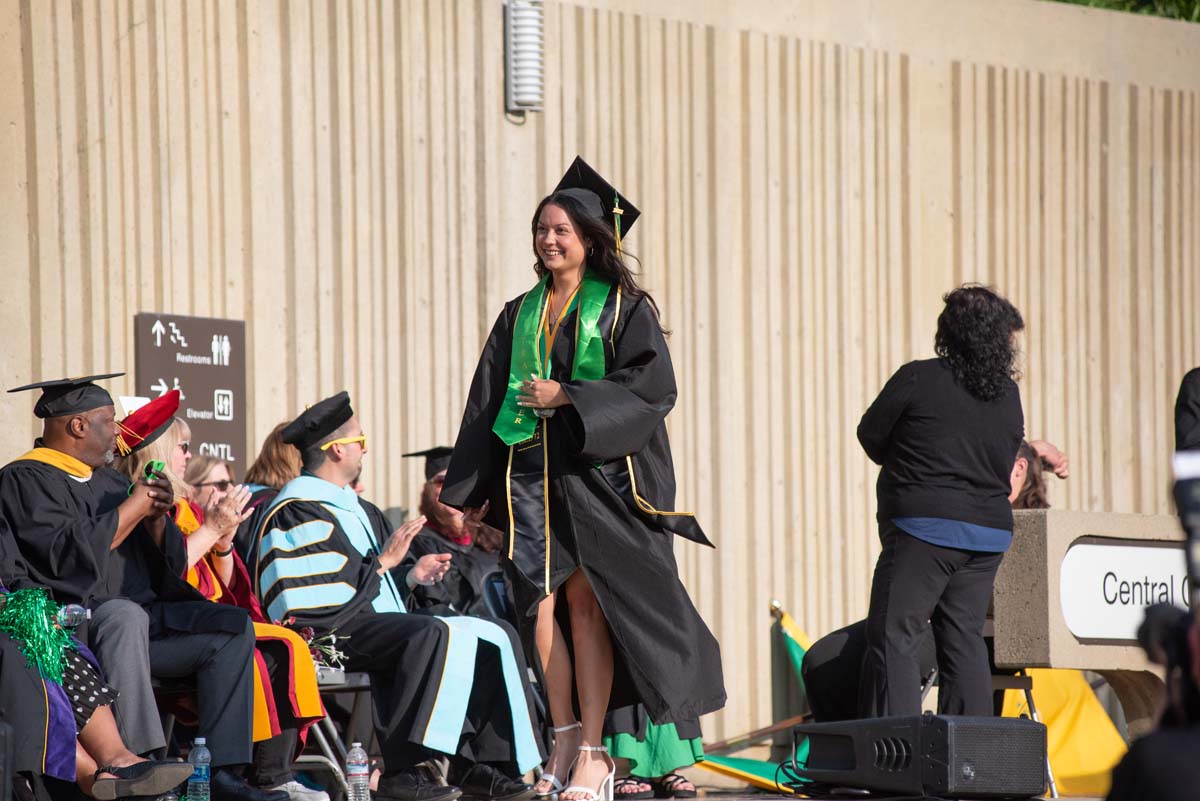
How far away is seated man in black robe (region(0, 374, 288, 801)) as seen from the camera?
539cm

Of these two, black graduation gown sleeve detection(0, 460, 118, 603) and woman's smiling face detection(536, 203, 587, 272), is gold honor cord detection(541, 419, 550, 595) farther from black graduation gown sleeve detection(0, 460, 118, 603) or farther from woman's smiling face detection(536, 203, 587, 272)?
black graduation gown sleeve detection(0, 460, 118, 603)

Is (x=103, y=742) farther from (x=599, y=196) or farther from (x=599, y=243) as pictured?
(x=599, y=196)

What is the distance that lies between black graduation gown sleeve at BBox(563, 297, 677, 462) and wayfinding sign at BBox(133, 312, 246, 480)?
2995mm

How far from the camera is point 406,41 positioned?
8.47 meters

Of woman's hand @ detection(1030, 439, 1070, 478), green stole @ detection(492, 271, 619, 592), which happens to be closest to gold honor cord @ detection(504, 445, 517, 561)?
green stole @ detection(492, 271, 619, 592)

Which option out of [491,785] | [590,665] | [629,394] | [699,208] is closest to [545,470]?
[629,394]

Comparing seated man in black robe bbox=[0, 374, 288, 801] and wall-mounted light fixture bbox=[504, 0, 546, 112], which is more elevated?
wall-mounted light fixture bbox=[504, 0, 546, 112]

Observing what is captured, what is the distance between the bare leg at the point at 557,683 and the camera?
5.15m

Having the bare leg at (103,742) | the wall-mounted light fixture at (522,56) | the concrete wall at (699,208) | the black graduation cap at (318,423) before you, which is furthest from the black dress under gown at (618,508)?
the wall-mounted light fixture at (522,56)

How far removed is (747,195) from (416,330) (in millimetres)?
2028

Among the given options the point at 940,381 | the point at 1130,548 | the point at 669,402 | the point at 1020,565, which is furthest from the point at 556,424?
the point at 1130,548

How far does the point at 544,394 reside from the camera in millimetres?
5070

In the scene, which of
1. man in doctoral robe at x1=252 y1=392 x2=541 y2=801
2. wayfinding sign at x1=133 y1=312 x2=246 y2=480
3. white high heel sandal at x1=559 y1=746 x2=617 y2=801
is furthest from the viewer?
wayfinding sign at x1=133 y1=312 x2=246 y2=480

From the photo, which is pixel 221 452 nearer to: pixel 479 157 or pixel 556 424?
pixel 479 157
